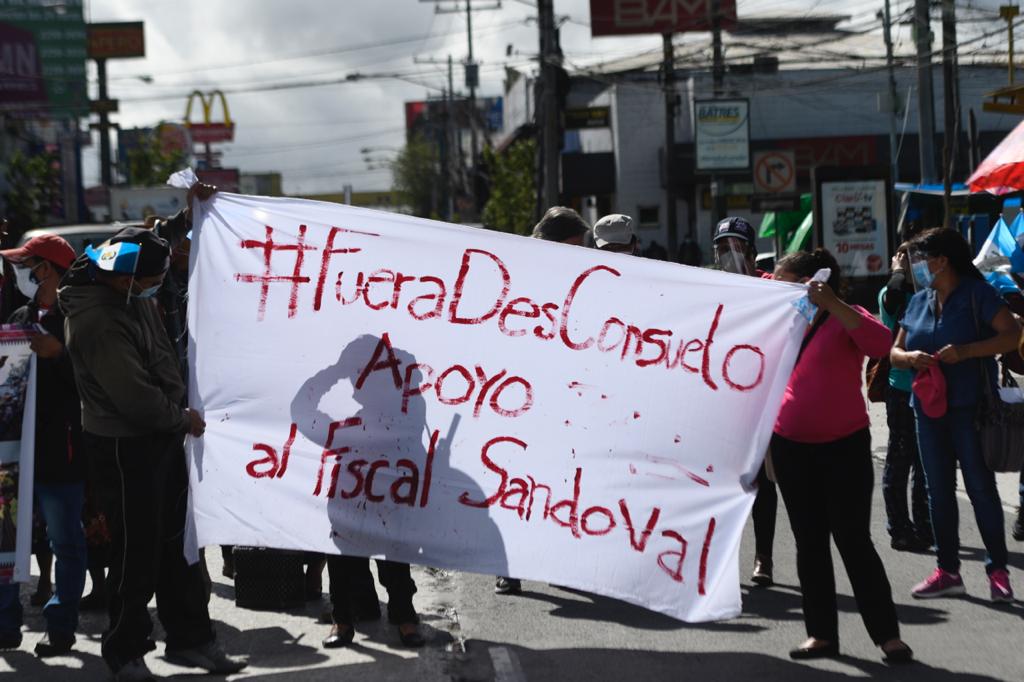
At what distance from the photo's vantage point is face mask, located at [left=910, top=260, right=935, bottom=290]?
6.73 metres

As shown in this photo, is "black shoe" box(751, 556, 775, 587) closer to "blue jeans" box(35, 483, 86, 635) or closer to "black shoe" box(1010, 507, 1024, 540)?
"black shoe" box(1010, 507, 1024, 540)

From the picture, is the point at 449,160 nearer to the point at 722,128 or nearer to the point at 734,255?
the point at 722,128

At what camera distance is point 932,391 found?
22.2 ft

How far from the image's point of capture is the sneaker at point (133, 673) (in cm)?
573

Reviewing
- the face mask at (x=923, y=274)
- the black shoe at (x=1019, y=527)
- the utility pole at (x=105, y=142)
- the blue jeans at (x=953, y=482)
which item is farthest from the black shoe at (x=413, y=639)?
Result: the utility pole at (x=105, y=142)

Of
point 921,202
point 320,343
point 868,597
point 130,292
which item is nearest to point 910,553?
point 868,597

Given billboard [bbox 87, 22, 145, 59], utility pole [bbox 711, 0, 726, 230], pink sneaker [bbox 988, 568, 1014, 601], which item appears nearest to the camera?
pink sneaker [bbox 988, 568, 1014, 601]

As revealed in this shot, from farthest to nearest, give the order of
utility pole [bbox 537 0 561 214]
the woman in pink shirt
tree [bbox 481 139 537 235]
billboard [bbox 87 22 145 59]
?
1. billboard [bbox 87 22 145 59]
2. tree [bbox 481 139 537 235]
3. utility pole [bbox 537 0 561 214]
4. the woman in pink shirt

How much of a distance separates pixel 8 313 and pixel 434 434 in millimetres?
2355

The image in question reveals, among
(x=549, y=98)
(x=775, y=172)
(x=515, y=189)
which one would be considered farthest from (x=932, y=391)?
(x=515, y=189)

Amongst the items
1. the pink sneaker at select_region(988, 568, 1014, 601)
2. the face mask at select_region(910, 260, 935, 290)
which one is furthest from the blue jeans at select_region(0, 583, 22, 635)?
the pink sneaker at select_region(988, 568, 1014, 601)

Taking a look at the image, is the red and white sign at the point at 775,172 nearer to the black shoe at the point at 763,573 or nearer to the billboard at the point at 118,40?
the black shoe at the point at 763,573

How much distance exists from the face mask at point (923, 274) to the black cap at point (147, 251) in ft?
11.7

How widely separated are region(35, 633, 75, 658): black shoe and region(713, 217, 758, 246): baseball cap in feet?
12.4
